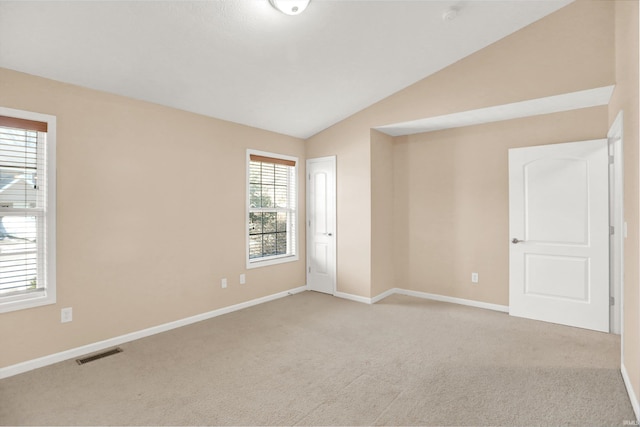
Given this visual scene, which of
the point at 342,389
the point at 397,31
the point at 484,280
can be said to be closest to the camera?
the point at 342,389

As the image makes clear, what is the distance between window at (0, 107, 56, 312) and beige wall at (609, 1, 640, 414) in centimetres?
418

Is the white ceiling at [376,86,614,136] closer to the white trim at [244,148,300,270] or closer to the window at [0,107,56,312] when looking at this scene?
the white trim at [244,148,300,270]

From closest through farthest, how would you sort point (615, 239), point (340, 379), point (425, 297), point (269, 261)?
1. point (340, 379)
2. point (615, 239)
3. point (269, 261)
4. point (425, 297)

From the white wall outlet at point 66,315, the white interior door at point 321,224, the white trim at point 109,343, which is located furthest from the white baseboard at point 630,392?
the white wall outlet at point 66,315

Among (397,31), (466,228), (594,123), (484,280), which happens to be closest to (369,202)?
(466,228)

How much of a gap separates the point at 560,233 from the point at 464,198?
112 cm

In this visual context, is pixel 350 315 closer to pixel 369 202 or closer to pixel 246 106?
pixel 369 202

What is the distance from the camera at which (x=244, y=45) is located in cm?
289

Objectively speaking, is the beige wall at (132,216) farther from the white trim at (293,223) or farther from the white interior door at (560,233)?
the white interior door at (560,233)

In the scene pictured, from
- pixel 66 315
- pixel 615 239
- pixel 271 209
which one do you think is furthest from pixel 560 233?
pixel 66 315

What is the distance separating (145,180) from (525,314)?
172 inches

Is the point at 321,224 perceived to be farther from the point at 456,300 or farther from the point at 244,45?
the point at 244,45

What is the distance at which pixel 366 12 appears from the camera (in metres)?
2.79

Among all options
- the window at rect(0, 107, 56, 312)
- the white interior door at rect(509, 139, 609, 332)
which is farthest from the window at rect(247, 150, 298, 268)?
the white interior door at rect(509, 139, 609, 332)
